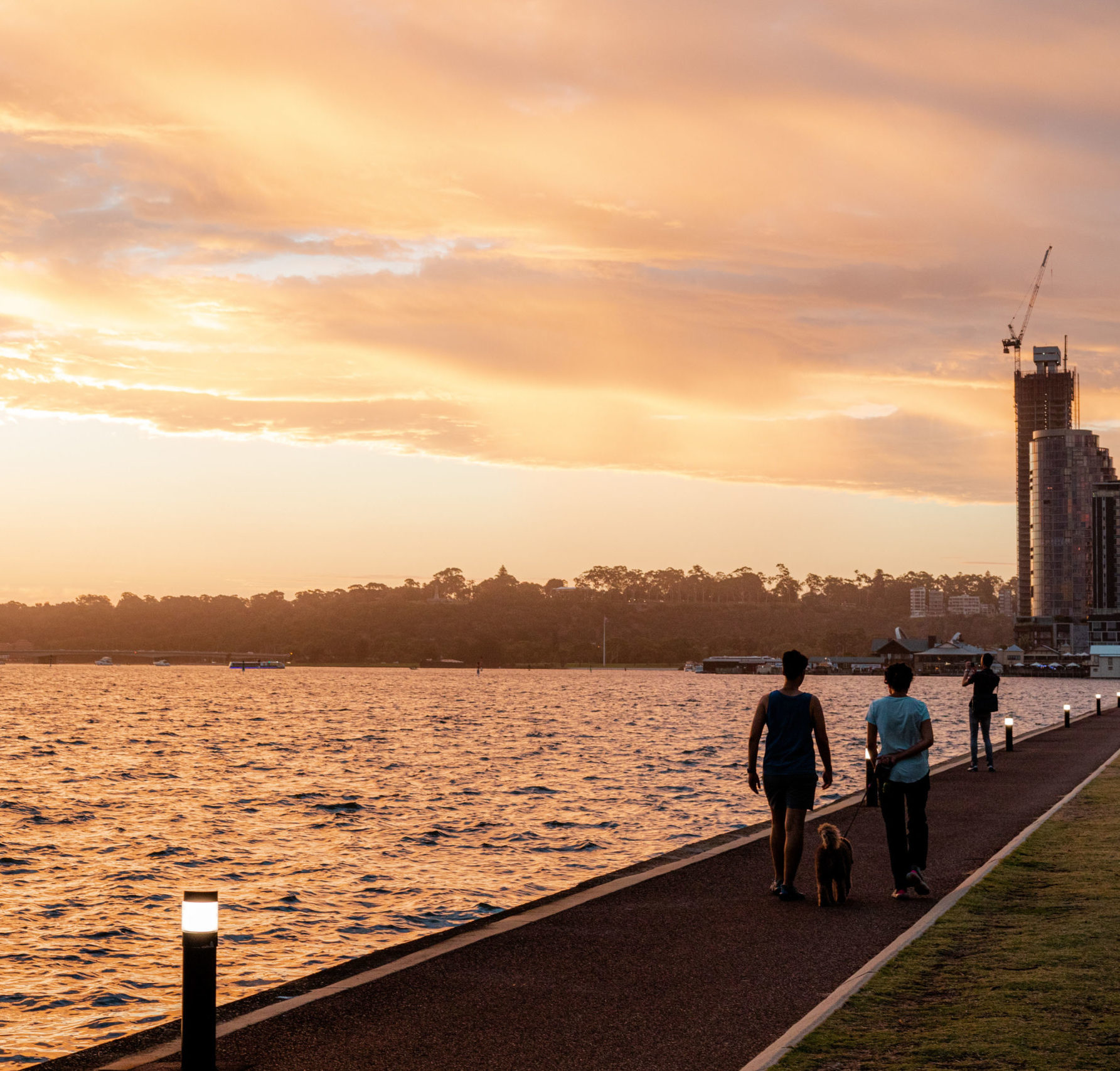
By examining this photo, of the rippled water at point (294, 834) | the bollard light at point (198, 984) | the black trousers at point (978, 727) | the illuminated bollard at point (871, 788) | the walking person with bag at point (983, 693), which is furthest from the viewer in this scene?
the black trousers at point (978, 727)

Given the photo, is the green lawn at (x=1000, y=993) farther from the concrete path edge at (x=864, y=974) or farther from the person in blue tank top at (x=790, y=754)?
the person in blue tank top at (x=790, y=754)

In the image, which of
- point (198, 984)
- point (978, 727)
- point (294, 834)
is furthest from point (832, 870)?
point (294, 834)

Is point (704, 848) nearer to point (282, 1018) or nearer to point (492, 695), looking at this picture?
point (282, 1018)

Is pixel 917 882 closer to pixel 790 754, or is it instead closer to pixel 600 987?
pixel 790 754

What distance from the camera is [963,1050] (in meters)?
7.50

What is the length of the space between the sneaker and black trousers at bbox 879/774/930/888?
0.14 feet

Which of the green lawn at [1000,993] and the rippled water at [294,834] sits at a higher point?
the green lawn at [1000,993]

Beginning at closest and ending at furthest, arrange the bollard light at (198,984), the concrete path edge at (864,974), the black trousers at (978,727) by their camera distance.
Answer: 1. the bollard light at (198,984)
2. the concrete path edge at (864,974)
3. the black trousers at (978,727)

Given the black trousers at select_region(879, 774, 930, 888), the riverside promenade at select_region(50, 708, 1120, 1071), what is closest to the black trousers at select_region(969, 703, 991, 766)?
the riverside promenade at select_region(50, 708, 1120, 1071)

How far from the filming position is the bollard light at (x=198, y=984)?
7.37m

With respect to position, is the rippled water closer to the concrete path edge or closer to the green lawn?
the concrete path edge

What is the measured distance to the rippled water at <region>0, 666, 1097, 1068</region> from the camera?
15.5 meters

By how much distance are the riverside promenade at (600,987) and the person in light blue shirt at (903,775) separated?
365 millimetres

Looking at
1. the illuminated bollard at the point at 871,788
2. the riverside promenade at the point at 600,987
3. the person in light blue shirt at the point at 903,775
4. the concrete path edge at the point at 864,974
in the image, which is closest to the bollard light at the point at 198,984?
the riverside promenade at the point at 600,987
